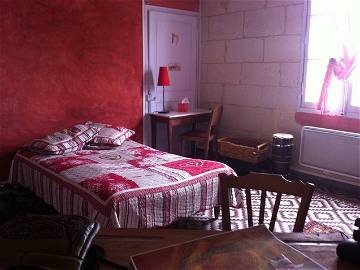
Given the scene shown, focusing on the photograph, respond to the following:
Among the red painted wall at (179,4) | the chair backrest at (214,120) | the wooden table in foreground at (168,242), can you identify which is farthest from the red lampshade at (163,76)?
the wooden table in foreground at (168,242)

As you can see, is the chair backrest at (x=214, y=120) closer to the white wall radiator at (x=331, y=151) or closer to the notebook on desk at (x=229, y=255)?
the white wall radiator at (x=331, y=151)

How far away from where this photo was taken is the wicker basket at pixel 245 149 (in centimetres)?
406

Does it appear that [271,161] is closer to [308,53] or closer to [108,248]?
[308,53]

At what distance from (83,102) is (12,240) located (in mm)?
3239

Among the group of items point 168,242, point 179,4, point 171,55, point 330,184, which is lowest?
point 330,184

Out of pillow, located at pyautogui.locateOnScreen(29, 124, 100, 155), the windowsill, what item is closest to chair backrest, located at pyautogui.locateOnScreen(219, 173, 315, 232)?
pillow, located at pyautogui.locateOnScreen(29, 124, 100, 155)

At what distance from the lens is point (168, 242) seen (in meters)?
1.17

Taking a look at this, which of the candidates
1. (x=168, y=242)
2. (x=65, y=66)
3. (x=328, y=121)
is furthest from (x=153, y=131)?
(x=168, y=242)

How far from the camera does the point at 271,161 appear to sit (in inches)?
165

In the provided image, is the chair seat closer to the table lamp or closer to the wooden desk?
the wooden desk

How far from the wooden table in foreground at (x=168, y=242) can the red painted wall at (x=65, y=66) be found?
110 inches

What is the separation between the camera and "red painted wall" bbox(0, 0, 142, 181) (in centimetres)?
354

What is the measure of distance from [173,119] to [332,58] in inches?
72.4

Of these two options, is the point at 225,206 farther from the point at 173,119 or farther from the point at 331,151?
the point at 173,119
